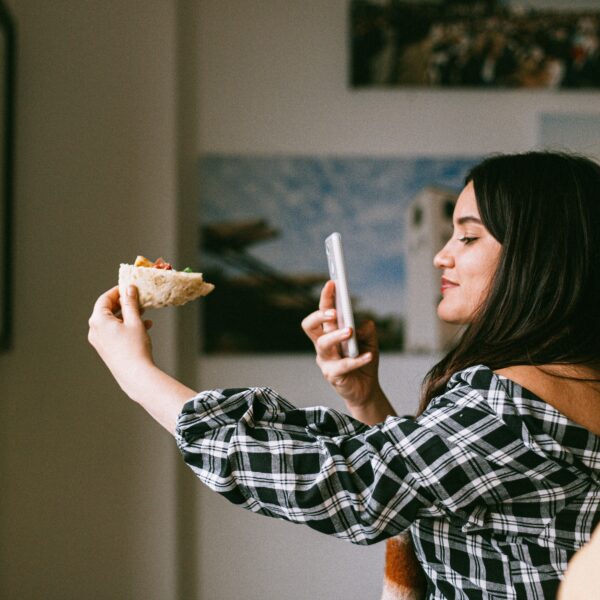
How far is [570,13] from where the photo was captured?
2.33m

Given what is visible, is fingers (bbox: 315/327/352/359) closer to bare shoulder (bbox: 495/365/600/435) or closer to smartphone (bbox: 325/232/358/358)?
smartphone (bbox: 325/232/358/358)

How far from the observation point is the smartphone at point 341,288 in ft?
3.40

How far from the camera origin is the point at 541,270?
38.4 inches

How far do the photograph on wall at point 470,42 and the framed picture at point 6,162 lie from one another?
1.11m

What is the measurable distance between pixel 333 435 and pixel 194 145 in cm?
163

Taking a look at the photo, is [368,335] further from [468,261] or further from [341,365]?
[468,261]

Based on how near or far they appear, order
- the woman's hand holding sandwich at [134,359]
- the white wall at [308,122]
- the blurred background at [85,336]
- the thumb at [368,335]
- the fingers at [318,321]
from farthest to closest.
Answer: the white wall at [308,122]
the blurred background at [85,336]
the thumb at [368,335]
the fingers at [318,321]
the woman's hand holding sandwich at [134,359]

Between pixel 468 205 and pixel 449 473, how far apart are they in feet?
1.55

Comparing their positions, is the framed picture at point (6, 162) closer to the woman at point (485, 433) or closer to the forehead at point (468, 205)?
the woman at point (485, 433)

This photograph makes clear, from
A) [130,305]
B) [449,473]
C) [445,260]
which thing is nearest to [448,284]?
[445,260]

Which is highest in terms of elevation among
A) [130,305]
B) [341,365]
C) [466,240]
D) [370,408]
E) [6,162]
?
[6,162]

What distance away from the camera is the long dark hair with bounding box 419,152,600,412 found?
3.11 ft

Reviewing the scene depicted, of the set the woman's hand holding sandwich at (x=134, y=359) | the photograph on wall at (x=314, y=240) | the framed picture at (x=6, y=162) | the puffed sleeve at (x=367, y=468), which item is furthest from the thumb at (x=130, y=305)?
the photograph on wall at (x=314, y=240)

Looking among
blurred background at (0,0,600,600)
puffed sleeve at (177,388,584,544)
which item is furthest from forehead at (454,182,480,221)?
blurred background at (0,0,600,600)
